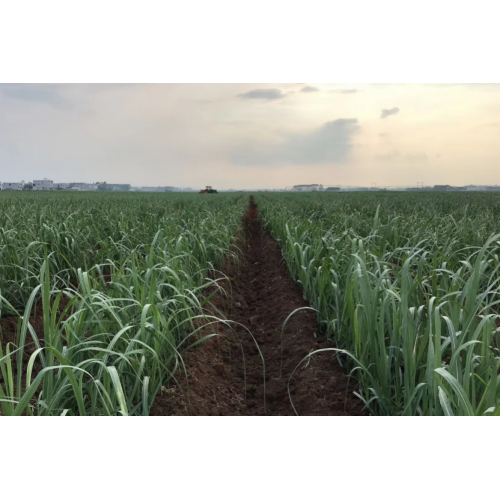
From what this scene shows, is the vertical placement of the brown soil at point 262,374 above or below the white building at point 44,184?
below

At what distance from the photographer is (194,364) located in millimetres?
2541

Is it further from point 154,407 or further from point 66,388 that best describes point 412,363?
point 66,388

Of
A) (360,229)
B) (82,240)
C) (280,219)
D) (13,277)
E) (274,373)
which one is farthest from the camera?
(280,219)

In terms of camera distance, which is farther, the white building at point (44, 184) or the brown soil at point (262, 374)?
the white building at point (44, 184)

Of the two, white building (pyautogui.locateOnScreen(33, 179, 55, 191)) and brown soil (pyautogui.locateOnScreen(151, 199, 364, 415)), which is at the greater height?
white building (pyautogui.locateOnScreen(33, 179, 55, 191))

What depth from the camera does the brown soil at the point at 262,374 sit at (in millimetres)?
2188

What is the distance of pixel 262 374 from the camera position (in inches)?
110

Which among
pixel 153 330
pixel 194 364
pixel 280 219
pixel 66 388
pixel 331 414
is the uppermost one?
pixel 280 219

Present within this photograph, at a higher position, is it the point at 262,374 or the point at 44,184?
the point at 44,184

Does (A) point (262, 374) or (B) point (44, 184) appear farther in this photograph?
(B) point (44, 184)

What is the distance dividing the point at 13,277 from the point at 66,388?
8.17 feet

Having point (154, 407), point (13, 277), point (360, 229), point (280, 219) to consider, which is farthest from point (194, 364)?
point (280, 219)

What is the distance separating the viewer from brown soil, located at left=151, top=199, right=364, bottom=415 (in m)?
2.19

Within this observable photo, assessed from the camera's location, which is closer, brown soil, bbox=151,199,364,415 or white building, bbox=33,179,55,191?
brown soil, bbox=151,199,364,415
